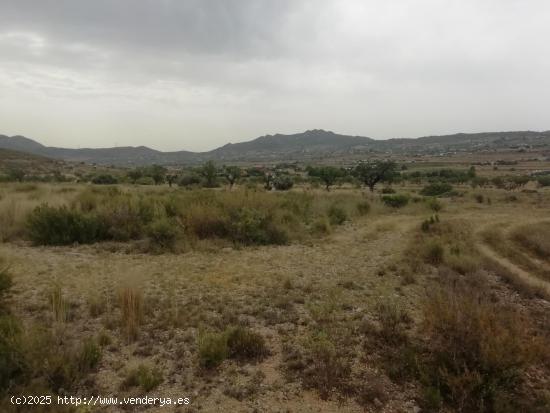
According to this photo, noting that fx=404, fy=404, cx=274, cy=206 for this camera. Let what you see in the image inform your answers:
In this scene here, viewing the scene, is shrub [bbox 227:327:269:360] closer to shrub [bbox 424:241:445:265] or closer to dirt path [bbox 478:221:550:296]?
dirt path [bbox 478:221:550:296]

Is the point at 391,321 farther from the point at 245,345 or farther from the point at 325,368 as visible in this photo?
the point at 245,345

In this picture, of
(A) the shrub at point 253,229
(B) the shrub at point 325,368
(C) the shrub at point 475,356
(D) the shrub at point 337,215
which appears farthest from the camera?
(D) the shrub at point 337,215

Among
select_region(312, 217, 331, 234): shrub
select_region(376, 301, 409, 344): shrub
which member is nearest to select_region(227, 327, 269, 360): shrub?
select_region(376, 301, 409, 344): shrub

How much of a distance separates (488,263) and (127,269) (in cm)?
983

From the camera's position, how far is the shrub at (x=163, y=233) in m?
12.6

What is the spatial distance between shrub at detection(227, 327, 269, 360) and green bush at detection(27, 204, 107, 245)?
8.73m

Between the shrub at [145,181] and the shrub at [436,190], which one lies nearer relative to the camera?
the shrub at [436,190]

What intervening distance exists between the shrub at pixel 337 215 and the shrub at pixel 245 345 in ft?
41.7

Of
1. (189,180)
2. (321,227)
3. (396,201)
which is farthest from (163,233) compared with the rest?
(189,180)

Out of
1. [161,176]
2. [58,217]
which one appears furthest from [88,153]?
[58,217]

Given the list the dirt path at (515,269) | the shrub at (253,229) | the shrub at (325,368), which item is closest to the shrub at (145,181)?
the shrub at (253,229)

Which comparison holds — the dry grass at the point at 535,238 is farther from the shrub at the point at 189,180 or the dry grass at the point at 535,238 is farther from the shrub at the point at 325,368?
the shrub at the point at 189,180

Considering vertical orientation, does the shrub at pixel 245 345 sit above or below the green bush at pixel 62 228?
below

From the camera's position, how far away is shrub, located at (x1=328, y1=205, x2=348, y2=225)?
18.9 m
